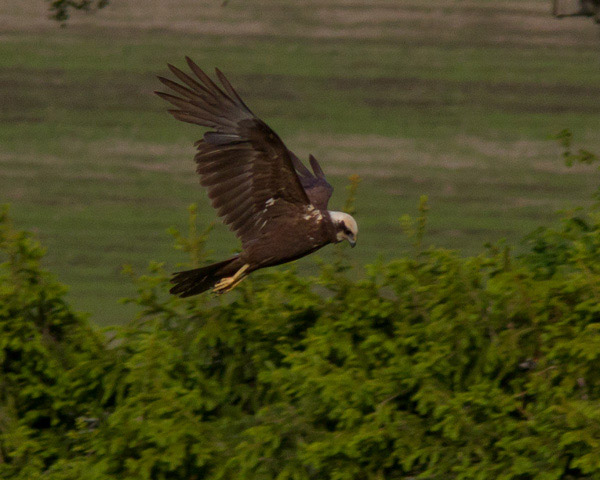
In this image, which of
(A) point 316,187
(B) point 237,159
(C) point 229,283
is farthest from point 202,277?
(A) point 316,187

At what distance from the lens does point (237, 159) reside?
4852 mm

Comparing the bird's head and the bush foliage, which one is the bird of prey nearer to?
the bird's head

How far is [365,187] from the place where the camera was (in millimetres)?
14016

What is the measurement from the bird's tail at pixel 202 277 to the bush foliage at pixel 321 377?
31 cm

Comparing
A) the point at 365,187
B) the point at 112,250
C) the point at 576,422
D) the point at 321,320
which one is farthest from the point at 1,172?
the point at 576,422

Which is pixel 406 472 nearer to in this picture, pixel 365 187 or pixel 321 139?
pixel 365 187

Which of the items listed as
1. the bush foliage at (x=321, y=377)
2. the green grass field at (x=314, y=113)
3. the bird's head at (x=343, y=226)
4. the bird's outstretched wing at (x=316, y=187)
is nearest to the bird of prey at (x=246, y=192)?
the bird's head at (x=343, y=226)

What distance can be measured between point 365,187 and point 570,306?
913cm

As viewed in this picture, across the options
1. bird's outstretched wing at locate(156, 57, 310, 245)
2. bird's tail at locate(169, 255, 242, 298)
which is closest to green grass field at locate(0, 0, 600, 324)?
bird's outstretched wing at locate(156, 57, 310, 245)

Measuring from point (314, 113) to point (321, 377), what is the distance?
1187 centimetres

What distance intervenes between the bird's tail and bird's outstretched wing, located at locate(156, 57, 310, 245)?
6.2 inches

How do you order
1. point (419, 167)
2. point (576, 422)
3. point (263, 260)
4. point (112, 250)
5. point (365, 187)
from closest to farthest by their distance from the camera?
point (576, 422)
point (263, 260)
point (112, 250)
point (365, 187)
point (419, 167)

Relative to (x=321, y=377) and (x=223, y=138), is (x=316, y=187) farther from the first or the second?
(x=321, y=377)

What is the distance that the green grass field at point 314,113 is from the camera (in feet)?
43.0
